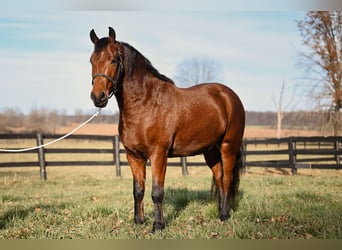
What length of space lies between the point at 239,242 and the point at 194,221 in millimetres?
604

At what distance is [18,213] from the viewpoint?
12.6 feet

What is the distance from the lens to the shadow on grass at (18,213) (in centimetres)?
347

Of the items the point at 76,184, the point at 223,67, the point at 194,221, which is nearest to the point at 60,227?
the point at 194,221

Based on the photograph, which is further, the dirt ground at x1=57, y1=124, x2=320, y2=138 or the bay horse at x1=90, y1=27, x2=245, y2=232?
the dirt ground at x1=57, y1=124, x2=320, y2=138

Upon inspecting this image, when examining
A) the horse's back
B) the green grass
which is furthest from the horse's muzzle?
the green grass

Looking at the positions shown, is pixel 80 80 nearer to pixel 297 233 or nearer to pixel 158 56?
pixel 158 56

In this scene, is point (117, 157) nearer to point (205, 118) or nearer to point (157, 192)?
point (205, 118)

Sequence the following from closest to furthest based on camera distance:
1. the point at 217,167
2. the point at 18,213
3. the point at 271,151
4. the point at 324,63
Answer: the point at 18,213 < the point at 217,167 < the point at 324,63 < the point at 271,151

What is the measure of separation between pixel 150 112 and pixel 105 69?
0.56 meters

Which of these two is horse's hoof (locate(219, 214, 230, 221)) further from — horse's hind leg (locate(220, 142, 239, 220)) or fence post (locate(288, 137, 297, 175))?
fence post (locate(288, 137, 297, 175))

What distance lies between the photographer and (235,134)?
395 centimetres

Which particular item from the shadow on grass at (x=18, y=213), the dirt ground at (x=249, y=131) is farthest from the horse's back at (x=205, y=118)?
the dirt ground at (x=249, y=131)

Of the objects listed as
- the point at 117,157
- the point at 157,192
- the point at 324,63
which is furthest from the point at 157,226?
the point at 117,157

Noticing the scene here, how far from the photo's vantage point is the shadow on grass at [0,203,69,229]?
3469 mm
